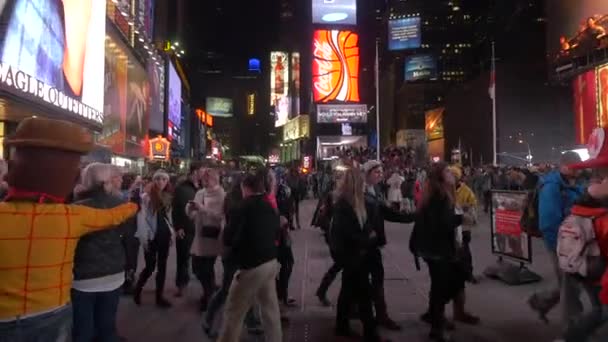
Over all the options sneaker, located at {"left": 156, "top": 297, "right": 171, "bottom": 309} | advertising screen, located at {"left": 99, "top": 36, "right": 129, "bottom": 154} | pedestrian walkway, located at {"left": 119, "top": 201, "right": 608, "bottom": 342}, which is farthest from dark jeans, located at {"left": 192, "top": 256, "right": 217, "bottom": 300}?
advertising screen, located at {"left": 99, "top": 36, "right": 129, "bottom": 154}

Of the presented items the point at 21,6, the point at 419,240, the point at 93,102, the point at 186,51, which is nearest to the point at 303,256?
the point at 419,240

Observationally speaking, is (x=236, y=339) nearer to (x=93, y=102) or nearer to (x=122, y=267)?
(x=122, y=267)

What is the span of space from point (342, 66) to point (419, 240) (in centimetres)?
4894

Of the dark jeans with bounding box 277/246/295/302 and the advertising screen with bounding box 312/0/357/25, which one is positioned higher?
the advertising screen with bounding box 312/0/357/25

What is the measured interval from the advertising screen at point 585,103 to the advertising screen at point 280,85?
55513 millimetres

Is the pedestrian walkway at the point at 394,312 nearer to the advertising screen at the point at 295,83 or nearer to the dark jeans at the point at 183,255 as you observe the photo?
the dark jeans at the point at 183,255

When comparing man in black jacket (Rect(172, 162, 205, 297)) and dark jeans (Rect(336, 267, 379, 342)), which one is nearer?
dark jeans (Rect(336, 267, 379, 342))

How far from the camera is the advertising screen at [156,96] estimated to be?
37.1 metres

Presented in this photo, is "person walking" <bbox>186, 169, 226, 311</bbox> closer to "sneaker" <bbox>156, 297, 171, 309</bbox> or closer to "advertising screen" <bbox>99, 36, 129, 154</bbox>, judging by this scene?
"sneaker" <bbox>156, 297, 171, 309</bbox>

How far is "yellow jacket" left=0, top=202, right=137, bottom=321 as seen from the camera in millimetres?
2104

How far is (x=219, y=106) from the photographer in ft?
351

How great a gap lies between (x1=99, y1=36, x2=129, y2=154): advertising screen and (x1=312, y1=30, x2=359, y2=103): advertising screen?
28104mm

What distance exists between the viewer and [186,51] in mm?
69000

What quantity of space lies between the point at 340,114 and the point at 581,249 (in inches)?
1870
